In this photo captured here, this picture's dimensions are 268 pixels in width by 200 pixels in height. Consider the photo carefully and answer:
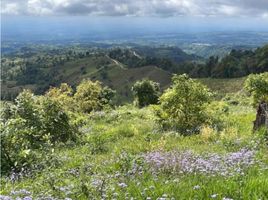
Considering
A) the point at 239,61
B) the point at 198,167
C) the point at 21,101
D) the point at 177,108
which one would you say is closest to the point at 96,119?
the point at 177,108

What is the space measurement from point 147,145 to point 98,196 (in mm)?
6252

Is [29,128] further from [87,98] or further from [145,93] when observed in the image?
[145,93]

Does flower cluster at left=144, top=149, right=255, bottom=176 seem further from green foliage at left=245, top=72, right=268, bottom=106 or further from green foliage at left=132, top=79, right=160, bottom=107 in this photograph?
green foliage at left=132, top=79, right=160, bottom=107

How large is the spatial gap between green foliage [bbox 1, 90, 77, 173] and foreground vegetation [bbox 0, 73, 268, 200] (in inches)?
1.3

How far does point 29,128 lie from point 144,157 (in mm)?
6226

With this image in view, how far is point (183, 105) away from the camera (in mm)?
18312

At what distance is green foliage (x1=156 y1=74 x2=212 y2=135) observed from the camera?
1803cm

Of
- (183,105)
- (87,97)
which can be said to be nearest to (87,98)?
(87,97)

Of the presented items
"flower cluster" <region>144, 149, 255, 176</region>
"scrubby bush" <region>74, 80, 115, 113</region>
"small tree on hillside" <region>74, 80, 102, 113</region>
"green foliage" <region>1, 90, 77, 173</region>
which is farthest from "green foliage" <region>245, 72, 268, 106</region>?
"small tree on hillside" <region>74, 80, 102, 113</region>

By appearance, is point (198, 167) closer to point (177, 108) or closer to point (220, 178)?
point (220, 178)

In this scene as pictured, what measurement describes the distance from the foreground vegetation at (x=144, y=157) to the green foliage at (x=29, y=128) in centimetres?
3

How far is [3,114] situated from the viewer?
16047mm

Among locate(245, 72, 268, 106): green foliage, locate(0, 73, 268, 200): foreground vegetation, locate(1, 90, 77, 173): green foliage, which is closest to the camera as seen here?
locate(0, 73, 268, 200): foreground vegetation

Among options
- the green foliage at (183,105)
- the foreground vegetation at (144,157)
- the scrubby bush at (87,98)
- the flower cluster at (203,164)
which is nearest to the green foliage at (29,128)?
the foreground vegetation at (144,157)
